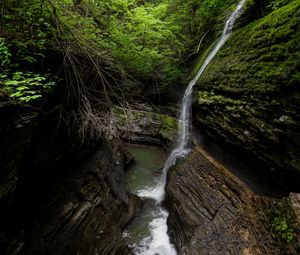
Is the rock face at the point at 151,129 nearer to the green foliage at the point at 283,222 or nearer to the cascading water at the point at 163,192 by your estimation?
the cascading water at the point at 163,192

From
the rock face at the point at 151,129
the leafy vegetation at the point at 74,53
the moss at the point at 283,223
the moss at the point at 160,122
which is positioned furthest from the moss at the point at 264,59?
the rock face at the point at 151,129

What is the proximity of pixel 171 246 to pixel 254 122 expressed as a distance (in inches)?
150

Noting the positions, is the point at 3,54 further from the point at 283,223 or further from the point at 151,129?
the point at 151,129

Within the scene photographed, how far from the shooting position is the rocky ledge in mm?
4582

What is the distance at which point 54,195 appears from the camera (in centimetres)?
410

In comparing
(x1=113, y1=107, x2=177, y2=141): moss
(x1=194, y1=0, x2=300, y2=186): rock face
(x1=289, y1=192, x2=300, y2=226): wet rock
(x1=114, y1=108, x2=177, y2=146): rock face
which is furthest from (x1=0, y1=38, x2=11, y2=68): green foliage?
(x1=114, y1=108, x2=177, y2=146): rock face

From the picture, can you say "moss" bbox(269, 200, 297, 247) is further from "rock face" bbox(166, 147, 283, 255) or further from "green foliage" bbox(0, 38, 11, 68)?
"green foliage" bbox(0, 38, 11, 68)

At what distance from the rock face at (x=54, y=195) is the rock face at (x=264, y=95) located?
11.9 ft

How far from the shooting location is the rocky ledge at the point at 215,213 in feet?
15.0

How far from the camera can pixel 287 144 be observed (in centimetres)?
448

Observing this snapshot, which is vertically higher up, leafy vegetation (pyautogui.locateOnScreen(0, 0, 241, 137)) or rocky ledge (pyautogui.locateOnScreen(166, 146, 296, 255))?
leafy vegetation (pyautogui.locateOnScreen(0, 0, 241, 137))

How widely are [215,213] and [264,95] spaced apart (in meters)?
3.08

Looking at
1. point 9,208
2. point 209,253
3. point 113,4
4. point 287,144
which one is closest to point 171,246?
point 209,253

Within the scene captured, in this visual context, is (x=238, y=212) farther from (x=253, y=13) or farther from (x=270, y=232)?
(x=253, y=13)
